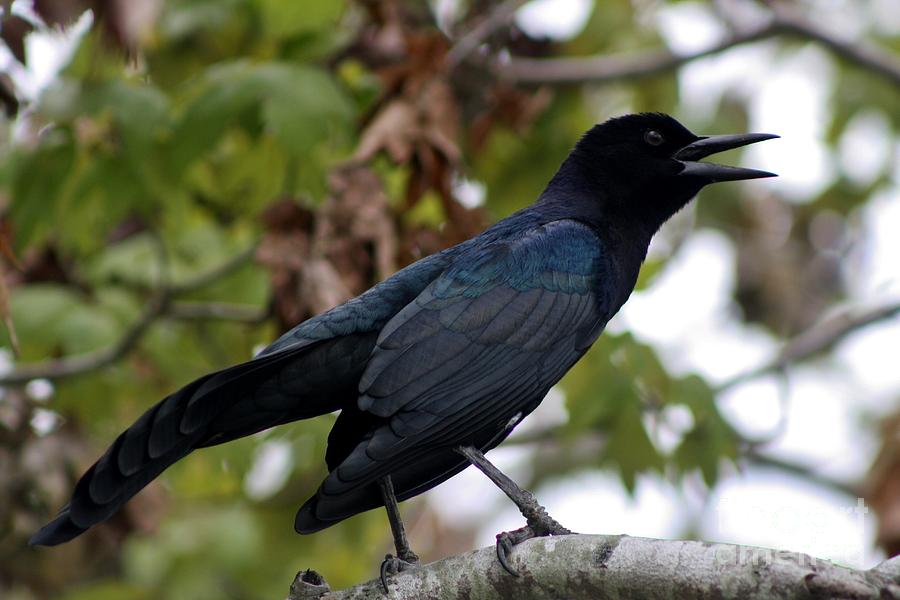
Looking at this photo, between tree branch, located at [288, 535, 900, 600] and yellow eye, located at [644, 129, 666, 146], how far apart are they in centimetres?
204

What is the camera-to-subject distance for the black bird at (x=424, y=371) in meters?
3.81

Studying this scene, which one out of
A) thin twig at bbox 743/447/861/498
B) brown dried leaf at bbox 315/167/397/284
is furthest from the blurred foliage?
thin twig at bbox 743/447/861/498

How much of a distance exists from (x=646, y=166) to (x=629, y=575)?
2158mm

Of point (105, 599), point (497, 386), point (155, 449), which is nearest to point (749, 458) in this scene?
point (105, 599)

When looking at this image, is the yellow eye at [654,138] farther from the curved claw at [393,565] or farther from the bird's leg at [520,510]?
the curved claw at [393,565]

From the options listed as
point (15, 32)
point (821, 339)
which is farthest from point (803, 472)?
point (15, 32)

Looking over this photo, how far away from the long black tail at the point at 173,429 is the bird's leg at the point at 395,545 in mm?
398

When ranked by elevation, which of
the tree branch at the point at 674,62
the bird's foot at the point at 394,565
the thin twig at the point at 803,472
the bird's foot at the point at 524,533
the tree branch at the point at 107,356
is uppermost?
the tree branch at the point at 674,62

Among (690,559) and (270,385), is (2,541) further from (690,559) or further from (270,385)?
(690,559)

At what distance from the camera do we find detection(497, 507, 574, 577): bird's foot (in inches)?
128

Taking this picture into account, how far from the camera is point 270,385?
4.03 metres

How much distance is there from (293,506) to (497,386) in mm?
3573

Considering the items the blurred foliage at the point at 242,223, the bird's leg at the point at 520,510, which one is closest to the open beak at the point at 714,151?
the blurred foliage at the point at 242,223

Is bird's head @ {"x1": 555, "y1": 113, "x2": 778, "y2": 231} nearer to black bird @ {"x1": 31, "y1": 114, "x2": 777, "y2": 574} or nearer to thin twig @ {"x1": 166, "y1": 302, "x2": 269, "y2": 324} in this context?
black bird @ {"x1": 31, "y1": 114, "x2": 777, "y2": 574}
